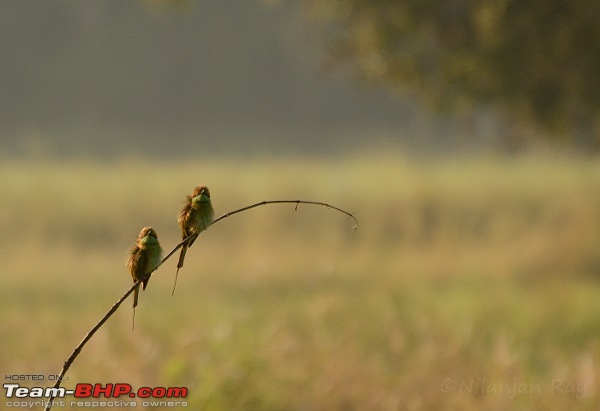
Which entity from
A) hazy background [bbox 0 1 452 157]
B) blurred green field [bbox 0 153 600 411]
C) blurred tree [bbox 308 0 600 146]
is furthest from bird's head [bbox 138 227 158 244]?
hazy background [bbox 0 1 452 157]

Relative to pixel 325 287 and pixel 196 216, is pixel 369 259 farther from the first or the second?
pixel 196 216

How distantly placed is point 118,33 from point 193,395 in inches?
2163

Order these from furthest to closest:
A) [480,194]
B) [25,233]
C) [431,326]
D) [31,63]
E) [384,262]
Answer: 1. [31,63]
2. [480,194]
3. [25,233]
4. [384,262]
5. [431,326]

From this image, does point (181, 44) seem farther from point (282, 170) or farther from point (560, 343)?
point (560, 343)

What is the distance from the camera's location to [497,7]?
24.6 feet

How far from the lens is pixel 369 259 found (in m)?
11.5

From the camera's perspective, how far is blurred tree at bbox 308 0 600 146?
25.2 feet

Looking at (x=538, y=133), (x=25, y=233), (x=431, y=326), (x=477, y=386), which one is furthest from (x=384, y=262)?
(x=477, y=386)

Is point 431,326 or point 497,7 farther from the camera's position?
point 497,7

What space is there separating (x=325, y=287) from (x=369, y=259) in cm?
570

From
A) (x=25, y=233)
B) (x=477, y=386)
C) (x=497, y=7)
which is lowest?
(x=25, y=233)

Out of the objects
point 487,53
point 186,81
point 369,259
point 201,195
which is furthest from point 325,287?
point 186,81
